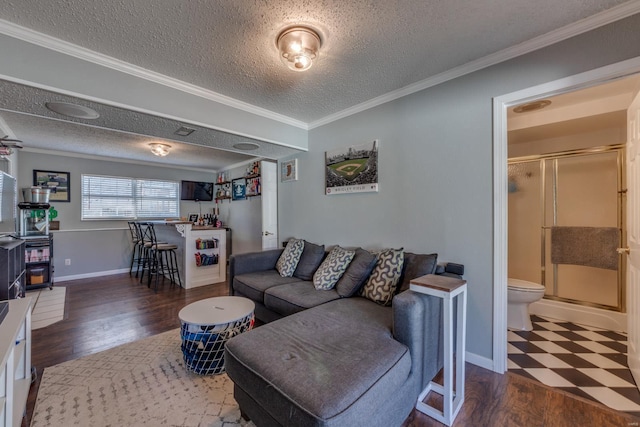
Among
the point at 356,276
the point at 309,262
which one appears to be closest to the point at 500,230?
the point at 356,276

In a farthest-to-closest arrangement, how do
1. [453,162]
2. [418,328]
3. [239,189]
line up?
[239,189] → [453,162] → [418,328]

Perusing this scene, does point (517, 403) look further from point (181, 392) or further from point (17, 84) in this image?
point (17, 84)

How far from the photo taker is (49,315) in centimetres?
295

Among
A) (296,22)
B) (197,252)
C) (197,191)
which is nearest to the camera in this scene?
(296,22)

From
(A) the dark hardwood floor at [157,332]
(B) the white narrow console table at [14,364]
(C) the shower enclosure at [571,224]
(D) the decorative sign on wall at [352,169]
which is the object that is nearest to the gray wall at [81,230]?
(A) the dark hardwood floor at [157,332]

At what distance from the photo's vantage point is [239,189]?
5414 millimetres

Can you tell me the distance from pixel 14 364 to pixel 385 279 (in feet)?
7.24

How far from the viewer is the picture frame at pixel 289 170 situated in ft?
11.8

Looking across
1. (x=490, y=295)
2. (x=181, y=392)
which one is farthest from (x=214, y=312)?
(x=490, y=295)

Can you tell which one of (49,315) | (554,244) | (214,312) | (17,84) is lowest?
(49,315)

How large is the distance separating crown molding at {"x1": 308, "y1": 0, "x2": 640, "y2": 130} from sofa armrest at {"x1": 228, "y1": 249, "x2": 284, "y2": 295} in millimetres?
2075

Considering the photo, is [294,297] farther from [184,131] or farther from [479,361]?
[184,131]

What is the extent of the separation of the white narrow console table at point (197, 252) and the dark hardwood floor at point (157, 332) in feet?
Result: 0.78

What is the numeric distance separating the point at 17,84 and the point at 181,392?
2259 millimetres
